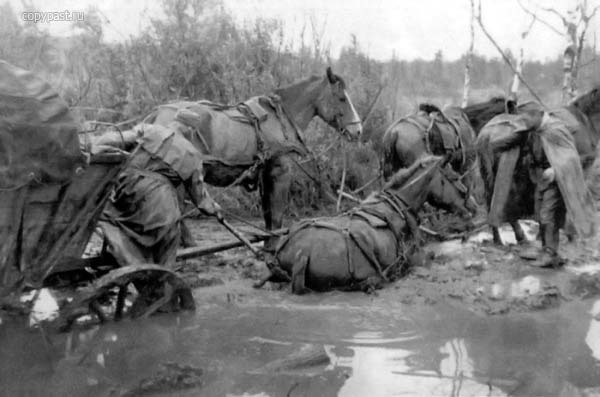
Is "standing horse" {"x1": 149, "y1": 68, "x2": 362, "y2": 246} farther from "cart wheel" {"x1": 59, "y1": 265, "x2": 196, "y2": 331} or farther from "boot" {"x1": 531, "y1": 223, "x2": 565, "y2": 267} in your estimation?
"boot" {"x1": 531, "y1": 223, "x2": 565, "y2": 267}

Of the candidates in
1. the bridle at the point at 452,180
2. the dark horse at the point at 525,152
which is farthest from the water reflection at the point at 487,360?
the dark horse at the point at 525,152

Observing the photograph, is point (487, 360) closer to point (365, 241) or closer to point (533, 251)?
point (365, 241)

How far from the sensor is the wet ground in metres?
4.48

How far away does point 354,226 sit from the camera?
22.2 ft

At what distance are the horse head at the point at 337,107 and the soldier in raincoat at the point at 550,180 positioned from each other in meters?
2.02

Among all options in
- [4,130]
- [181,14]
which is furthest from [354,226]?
[181,14]

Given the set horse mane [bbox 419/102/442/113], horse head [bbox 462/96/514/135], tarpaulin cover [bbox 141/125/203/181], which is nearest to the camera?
tarpaulin cover [bbox 141/125/203/181]

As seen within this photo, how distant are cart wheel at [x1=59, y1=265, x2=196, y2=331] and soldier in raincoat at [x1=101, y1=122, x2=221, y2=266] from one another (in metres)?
0.33

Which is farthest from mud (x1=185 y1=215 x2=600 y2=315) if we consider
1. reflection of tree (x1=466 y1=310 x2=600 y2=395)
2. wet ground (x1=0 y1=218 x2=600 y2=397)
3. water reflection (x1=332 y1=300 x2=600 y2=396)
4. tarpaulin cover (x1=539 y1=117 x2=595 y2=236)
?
tarpaulin cover (x1=539 y1=117 x2=595 y2=236)

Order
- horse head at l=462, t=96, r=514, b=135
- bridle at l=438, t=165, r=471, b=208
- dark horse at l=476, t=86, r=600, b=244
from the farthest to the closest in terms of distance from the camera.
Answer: horse head at l=462, t=96, r=514, b=135
dark horse at l=476, t=86, r=600, b=244
bridle at l=438, t=165, r=471, b=208

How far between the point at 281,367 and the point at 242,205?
755 centimetres

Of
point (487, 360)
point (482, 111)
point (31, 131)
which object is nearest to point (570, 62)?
point (482, 111)

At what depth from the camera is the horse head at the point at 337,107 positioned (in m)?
9.30

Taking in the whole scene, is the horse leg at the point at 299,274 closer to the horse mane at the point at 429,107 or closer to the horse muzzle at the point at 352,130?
the horse muzzle at the point at 352,130
